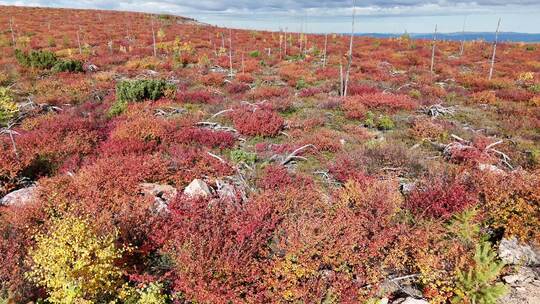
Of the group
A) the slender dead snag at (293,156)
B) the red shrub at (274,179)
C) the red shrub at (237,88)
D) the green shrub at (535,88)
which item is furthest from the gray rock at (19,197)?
the green shrub at (535,88)

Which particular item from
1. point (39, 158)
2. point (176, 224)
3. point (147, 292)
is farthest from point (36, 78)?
point (147, 292)

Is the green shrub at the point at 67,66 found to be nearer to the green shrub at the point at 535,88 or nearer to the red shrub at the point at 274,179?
the red shrub at the point at 274,179

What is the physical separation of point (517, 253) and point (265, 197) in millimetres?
4465

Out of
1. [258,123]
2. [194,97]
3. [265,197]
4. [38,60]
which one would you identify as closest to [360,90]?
[258,123]

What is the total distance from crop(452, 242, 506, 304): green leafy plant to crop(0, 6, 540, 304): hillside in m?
0.02

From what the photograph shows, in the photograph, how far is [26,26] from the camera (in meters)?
35.2

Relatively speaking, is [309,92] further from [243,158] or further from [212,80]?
[243,158]

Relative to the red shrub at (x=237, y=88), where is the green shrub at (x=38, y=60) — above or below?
above

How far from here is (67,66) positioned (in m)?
18.8

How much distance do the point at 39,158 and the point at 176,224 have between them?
4.76 m

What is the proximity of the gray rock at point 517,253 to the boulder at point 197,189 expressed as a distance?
5470mm

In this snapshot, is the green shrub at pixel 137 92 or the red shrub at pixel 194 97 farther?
the red shrub at pixel 194 97

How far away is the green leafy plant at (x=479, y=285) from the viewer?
487 cm

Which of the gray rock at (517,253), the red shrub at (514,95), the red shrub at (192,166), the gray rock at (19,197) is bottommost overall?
the gray rock at (517,253)
